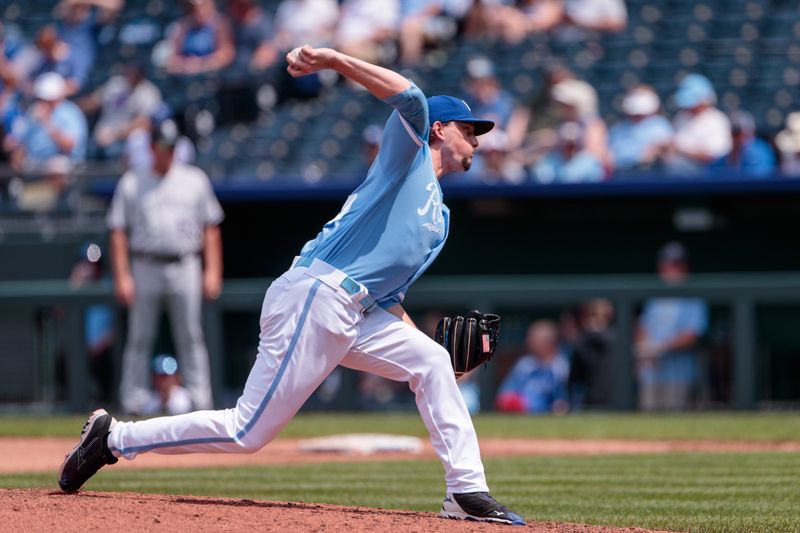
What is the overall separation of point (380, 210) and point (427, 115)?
39 cm

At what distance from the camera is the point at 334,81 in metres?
15.4

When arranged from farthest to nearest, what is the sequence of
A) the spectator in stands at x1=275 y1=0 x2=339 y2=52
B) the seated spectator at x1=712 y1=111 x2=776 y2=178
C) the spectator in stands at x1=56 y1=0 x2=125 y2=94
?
the spectator in stands at x1=56 y1=0 x2=125 y2=94 → the spectator in stands at x1=275 y1=0 x2=339 y2=52 → the seated spectator at x1=712 y1=111 x2=776 y2=178

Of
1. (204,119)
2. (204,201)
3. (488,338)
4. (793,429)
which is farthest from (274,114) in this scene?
(488,338)

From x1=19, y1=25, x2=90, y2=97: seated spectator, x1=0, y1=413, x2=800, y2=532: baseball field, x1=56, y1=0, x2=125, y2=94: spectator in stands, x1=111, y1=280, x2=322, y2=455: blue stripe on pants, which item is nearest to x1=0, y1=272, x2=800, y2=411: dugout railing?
x1=0, y1=413, x2=800, y2=532: baseball field

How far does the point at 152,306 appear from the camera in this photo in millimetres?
11266

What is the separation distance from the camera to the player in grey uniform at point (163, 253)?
11.0 m

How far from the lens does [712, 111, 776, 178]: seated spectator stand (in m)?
12.3

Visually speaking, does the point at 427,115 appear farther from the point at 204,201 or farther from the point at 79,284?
the point at 79,284

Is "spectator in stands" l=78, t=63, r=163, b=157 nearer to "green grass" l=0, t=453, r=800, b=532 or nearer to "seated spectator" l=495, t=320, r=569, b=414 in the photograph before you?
"seated spectator" l=495, t=320, r=569, b=414

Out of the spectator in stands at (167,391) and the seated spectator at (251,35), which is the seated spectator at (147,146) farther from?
the spectator in stands at (167,391)

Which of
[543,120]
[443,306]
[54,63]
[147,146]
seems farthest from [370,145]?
[54,63]

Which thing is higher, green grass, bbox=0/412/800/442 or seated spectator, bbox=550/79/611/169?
seated spectator, bbox=550/79/611/169

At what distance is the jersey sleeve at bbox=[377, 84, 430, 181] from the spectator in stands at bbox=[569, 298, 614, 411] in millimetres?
7110

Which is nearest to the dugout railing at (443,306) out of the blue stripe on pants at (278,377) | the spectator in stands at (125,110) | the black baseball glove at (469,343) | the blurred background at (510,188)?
the blurred background at (510,188)
